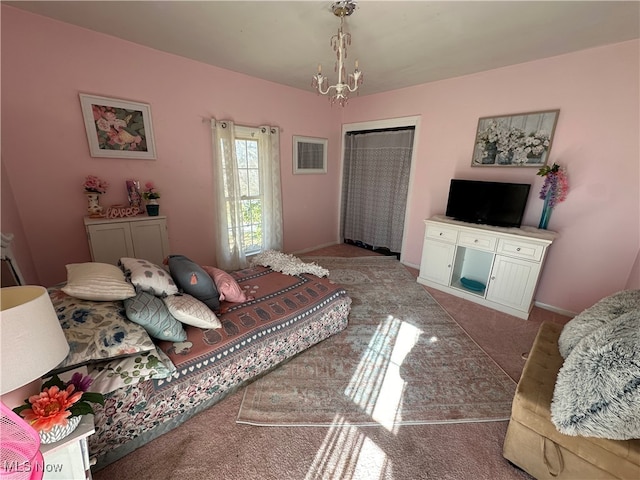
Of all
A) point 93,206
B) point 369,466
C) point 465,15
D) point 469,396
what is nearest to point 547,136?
point 465,15

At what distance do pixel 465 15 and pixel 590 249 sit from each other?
2.46 m

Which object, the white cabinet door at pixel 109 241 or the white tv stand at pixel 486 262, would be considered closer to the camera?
the white cabinet door at pixel 109 241

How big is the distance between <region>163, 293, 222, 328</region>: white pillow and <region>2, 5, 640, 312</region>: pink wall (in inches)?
58.0

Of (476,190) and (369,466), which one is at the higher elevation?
(476,190)

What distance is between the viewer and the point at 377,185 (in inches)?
168

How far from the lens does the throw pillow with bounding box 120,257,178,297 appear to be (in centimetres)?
158

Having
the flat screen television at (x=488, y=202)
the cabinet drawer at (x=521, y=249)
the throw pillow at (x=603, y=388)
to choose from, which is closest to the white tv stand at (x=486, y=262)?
the cabinet drawer at (x=521, y=249)

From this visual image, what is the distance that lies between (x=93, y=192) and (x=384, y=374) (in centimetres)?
304

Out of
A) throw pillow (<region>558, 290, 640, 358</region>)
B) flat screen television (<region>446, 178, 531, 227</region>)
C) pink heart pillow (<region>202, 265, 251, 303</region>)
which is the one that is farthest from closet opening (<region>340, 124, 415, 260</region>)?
pink heart pillow (<region>202, 265, 251, 303</region>)

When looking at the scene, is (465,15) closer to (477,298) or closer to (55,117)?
(477,298)

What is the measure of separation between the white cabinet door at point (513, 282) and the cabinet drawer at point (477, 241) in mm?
138

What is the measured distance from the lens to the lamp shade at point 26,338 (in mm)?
739

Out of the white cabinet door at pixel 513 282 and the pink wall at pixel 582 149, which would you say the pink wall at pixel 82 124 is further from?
the white cabinet door at pixel 513 282

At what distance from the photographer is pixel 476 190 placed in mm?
2949
